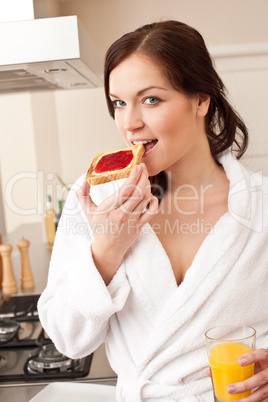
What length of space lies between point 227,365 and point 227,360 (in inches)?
0.4

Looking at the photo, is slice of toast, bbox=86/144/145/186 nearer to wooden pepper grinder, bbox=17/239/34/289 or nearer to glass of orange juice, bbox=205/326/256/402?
glass of orange juice, bbox=205/326/256/402

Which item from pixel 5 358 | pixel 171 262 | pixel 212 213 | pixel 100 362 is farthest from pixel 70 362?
pixel 212 213

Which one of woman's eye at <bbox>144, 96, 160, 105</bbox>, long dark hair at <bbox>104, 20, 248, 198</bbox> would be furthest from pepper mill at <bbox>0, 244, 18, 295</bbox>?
woman's eye at <bbox>144, 96, 160, 105</bbox>

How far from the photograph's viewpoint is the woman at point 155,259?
1.10 meters

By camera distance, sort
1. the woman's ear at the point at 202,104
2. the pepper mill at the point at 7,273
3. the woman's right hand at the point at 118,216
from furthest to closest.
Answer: the pepper mill at the point at 7,273
the woman's ear at the point at 202,104
the woman's right hand at the point at 118,216

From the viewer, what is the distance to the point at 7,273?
224cm

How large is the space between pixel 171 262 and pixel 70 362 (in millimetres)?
644

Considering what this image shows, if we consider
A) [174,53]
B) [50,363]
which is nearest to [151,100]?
[174,53]

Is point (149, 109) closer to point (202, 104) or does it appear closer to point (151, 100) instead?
point (151, 100)

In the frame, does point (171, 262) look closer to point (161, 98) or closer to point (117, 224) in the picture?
point (117, 224)

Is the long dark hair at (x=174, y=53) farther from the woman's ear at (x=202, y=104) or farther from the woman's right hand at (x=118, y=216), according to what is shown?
the woman's right hand at (x=118, y=216)

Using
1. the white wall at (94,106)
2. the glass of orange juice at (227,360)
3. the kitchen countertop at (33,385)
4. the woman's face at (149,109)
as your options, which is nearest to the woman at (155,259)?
the woman's face at (149,109)

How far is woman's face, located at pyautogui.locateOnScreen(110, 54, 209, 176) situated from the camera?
43.3 inches

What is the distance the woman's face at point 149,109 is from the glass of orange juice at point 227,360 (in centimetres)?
46
